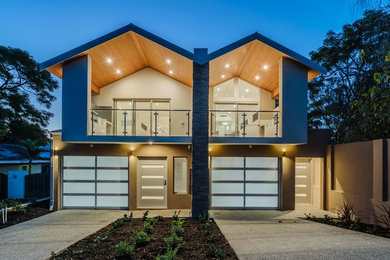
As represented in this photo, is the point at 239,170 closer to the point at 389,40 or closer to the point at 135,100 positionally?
the point at 135,100

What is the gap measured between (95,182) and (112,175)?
2.47ft

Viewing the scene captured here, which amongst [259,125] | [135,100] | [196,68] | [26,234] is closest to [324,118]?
[259,125]

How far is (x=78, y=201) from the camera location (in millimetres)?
10008

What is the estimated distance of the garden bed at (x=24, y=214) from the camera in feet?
26.3

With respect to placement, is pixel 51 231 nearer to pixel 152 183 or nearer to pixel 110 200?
pixel 110 200

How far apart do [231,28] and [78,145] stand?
120411mm

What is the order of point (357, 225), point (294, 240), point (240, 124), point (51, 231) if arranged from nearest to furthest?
point (294, 240), point (51, 231), point (357, 225), point (240, 124)

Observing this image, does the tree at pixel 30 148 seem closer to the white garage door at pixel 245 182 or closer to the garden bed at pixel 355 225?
the white garage door at pixel 245 182

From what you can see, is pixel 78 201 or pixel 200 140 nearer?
A: pixel 200 140

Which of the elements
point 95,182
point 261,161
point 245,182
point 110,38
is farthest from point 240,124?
point 95,182

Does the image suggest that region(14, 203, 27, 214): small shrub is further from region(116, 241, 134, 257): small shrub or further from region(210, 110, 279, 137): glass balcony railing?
region(210, 110, 279, 137): glass balcony railing

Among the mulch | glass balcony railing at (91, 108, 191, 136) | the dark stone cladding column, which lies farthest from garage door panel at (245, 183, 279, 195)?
glass balcony railing at (91, 108, 191, 136)

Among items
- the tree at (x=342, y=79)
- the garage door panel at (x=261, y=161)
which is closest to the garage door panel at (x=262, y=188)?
the garage door panel at (x=261, y=161)

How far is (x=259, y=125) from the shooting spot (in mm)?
10055
